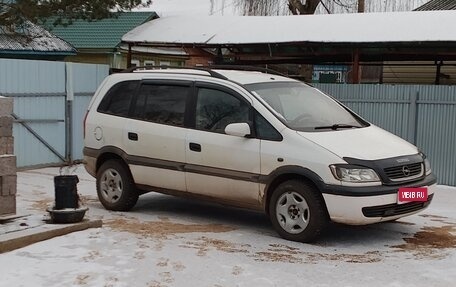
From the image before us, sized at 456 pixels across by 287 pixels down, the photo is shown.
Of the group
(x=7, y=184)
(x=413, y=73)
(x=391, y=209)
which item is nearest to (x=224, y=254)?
(x=391, y=209)

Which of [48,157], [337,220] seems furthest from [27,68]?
[337,220]

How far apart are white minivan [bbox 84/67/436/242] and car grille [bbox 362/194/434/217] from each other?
1 cm

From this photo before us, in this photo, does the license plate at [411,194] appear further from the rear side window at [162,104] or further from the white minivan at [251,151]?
the rear side window at [162,104]

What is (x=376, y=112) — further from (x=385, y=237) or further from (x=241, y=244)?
(x=241, y=244)

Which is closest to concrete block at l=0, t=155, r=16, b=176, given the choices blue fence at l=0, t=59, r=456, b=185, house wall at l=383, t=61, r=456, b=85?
blue fence at l=0, t=59, r=456, b=185

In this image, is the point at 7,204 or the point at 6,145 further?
the point at 7,204

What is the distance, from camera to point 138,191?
330 inches

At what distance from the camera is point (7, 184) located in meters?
6.77

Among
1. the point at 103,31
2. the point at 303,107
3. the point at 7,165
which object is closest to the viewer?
the point at 7,165

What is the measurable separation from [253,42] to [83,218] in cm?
765

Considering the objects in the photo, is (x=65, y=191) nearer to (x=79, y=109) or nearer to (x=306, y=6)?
(x=79, y=109)

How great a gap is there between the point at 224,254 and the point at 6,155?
2.58 metres

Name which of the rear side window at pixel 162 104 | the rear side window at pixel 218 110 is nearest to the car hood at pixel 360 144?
the rear side window at pixel 218 110

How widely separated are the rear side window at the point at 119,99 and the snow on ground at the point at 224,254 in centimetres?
137
